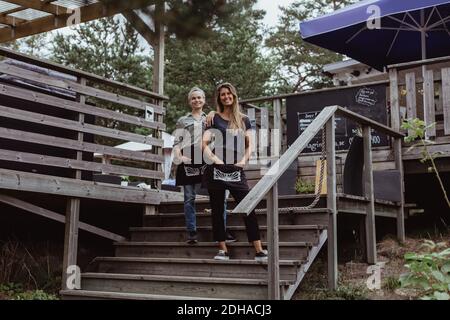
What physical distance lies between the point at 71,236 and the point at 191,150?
1.48m

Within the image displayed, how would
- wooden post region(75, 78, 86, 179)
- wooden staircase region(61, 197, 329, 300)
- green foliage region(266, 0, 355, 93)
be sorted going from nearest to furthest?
wooden staircase region(61, 197, 329, 300) < wooden post region(75, 78, 86, 179) < green foliage region(266, 0, 355, 93)

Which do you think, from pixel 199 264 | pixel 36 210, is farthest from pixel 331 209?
pixel 36 210


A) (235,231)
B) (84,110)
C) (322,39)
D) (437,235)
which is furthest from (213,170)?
(322,39)

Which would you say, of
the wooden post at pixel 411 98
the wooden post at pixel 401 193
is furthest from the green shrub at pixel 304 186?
the wooden post at pixel 411 98

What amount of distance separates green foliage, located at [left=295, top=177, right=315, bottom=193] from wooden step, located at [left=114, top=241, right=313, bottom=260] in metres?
2.16

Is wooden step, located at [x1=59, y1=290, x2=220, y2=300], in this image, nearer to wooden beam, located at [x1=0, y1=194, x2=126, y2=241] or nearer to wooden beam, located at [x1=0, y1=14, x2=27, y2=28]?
wooden beam, located at [x1=0, y1=194, x2=126, y2=241]

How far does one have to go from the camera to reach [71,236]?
17.9 feet

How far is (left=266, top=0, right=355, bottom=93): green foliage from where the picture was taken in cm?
2298

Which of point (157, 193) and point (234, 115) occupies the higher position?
point (234, 115)

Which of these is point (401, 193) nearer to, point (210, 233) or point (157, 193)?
point (210, 233)

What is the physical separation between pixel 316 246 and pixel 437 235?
2039mm

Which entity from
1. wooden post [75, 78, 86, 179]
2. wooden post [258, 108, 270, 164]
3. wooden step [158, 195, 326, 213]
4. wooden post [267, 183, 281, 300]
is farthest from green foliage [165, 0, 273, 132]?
wooden post [267, 183, 281, 300]

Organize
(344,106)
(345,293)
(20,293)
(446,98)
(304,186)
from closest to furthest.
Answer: (345,293), (20,293), (446,98), (344,106), (304,186)

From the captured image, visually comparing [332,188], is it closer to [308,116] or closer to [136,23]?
[308,116]
